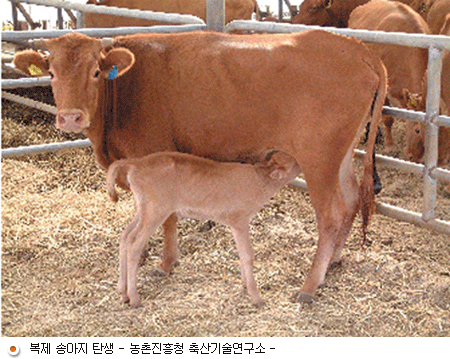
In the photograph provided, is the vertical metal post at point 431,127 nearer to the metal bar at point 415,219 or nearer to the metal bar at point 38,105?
the metal bar at point 415,219

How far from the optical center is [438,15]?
8266 millimetres

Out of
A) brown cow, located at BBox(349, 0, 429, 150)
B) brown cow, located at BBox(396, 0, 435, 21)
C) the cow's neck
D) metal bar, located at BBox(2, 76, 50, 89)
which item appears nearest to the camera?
the cow's neck

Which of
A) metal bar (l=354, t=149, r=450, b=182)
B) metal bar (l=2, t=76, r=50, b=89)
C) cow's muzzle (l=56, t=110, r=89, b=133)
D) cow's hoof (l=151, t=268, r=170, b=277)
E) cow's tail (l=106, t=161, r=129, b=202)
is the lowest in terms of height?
cow's hoof (l=151, t=268, r=170, b=277)

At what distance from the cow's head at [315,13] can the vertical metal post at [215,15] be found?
4.77 meters

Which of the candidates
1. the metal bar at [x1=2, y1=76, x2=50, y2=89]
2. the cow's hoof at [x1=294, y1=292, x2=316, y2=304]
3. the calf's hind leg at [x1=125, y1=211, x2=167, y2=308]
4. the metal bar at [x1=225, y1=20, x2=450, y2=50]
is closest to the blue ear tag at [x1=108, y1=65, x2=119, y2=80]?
the calf's hind leg at [x1=125, y1=211, x2=167, y2=308]

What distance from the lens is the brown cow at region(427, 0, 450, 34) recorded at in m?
8.19

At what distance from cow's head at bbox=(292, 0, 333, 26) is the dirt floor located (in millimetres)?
4742

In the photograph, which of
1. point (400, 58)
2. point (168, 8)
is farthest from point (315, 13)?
point (400, 58)

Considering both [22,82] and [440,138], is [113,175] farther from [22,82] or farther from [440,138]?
[440,138]

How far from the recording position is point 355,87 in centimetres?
352

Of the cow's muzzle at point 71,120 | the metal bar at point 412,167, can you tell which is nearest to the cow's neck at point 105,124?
the cow's muzzle at point 71,120

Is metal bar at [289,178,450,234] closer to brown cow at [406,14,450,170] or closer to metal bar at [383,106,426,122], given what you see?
metal bar at [383,106,426,122]
